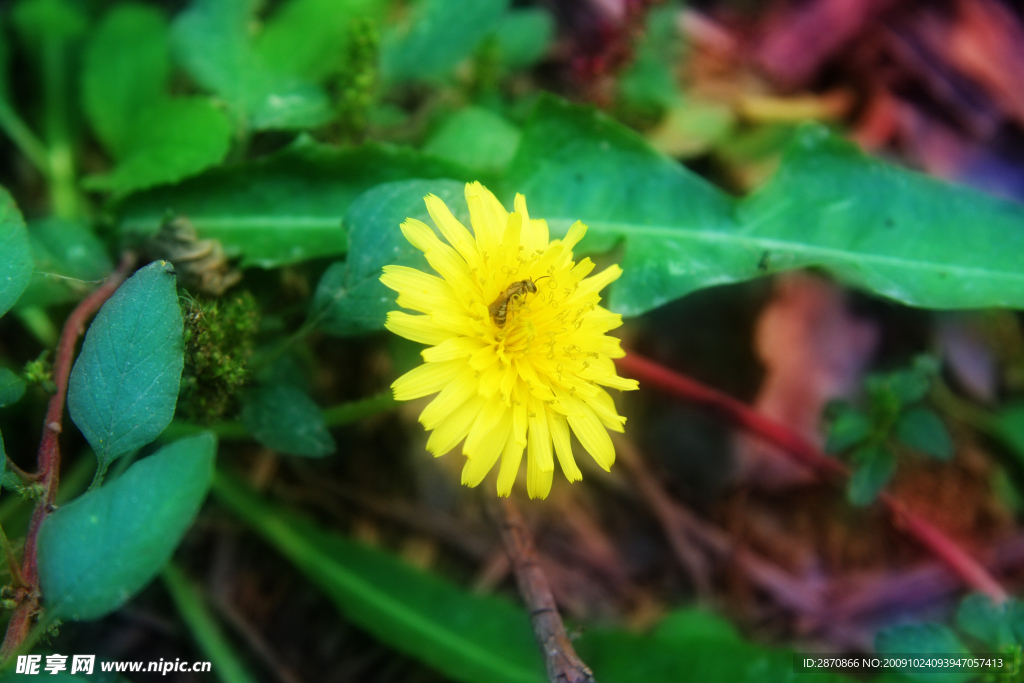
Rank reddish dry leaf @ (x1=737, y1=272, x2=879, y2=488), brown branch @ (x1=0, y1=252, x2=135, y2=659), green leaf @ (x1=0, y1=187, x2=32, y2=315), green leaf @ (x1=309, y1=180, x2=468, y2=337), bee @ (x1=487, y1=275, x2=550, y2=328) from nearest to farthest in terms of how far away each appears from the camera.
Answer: brown branch @ (x1=0, y1=252, x2=135, y2=659), green leaf @ (x1=0, y1=187, x2=32, y2=315), bee @ (x1=487, y1=275, x2=550, y2=328), green leaf @ (x1=309, y1=180, x2=468, y2=337), reddish dry leaf @ (x1=737, y1=272, x2=879, y2=488)

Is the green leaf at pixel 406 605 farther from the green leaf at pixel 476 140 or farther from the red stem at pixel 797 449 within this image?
the green leaf at pixel 476 140

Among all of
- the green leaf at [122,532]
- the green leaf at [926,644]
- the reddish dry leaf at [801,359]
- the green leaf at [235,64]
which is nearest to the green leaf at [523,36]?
the green leaf at [235,64]

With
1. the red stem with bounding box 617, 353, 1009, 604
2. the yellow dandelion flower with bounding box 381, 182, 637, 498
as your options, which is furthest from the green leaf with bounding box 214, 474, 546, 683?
the red stem with bounding box 617, 353, 1009, 604

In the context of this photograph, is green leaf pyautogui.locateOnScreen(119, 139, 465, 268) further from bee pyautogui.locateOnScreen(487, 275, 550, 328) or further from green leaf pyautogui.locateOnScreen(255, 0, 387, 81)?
bee pyautogui.locateOnScreen(487, 275, 550, 328)

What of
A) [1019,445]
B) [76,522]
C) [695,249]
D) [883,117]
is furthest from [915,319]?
[76,522]

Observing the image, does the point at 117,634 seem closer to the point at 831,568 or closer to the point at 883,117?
the point at 831,568
